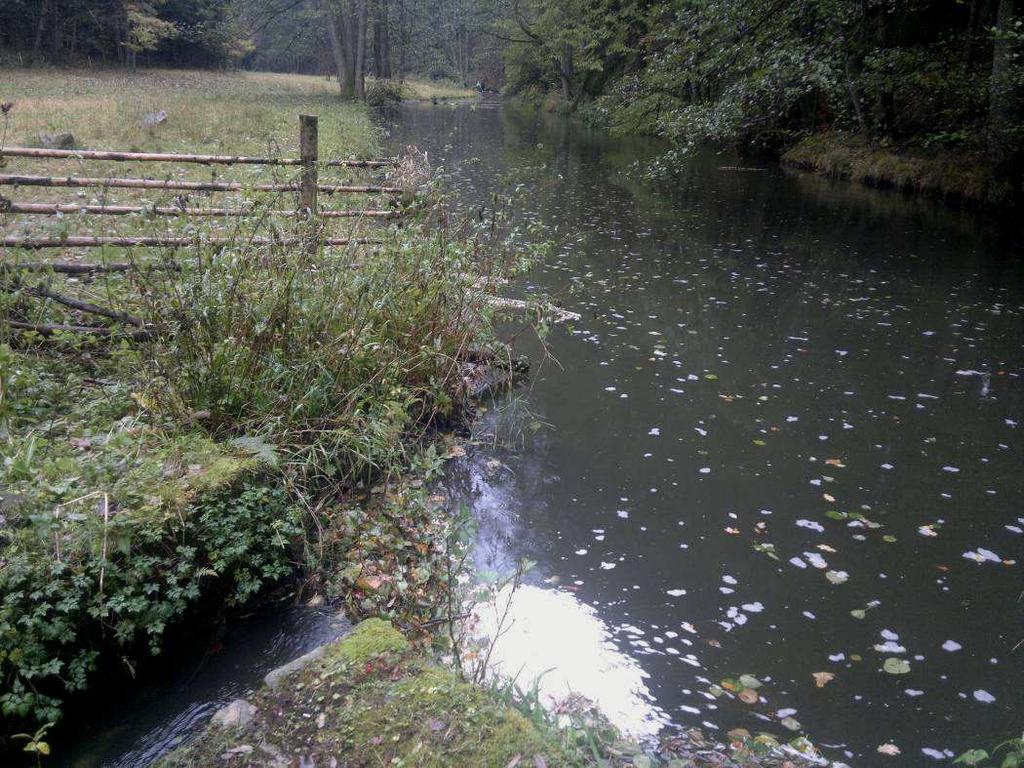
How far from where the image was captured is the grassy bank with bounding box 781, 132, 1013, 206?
1545 centimetres

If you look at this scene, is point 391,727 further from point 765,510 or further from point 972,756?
point 765,510

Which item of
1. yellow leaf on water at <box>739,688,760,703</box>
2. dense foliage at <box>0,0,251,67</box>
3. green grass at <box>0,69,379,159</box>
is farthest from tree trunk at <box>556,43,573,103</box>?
yellow leaf on water at <box>739,688,760,703</box>

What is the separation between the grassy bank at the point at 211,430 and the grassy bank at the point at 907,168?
13306 mm

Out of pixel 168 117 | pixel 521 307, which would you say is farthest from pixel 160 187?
pixel 168 117

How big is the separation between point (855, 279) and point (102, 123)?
47.6ft

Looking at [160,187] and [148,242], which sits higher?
[160,187]

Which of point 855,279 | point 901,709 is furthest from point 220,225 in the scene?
point 855,279

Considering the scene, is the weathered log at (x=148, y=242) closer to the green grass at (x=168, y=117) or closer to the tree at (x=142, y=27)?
the green grass at (x=168, y=117)

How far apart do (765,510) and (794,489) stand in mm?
397

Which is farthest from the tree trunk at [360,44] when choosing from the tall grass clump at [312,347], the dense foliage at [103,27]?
the tall grass clump at [312,347]

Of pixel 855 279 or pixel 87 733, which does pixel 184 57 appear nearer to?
pixel 855 279

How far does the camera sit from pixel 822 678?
3.63 metres

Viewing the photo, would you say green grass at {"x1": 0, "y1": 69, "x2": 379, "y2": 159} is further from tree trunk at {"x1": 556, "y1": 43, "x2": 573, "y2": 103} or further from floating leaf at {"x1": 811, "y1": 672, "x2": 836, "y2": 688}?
tree trunk at {"x1": 556, "y1": 43, "x2": 573, "y2": 103}

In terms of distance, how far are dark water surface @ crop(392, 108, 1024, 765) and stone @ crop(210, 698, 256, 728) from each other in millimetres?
1750
